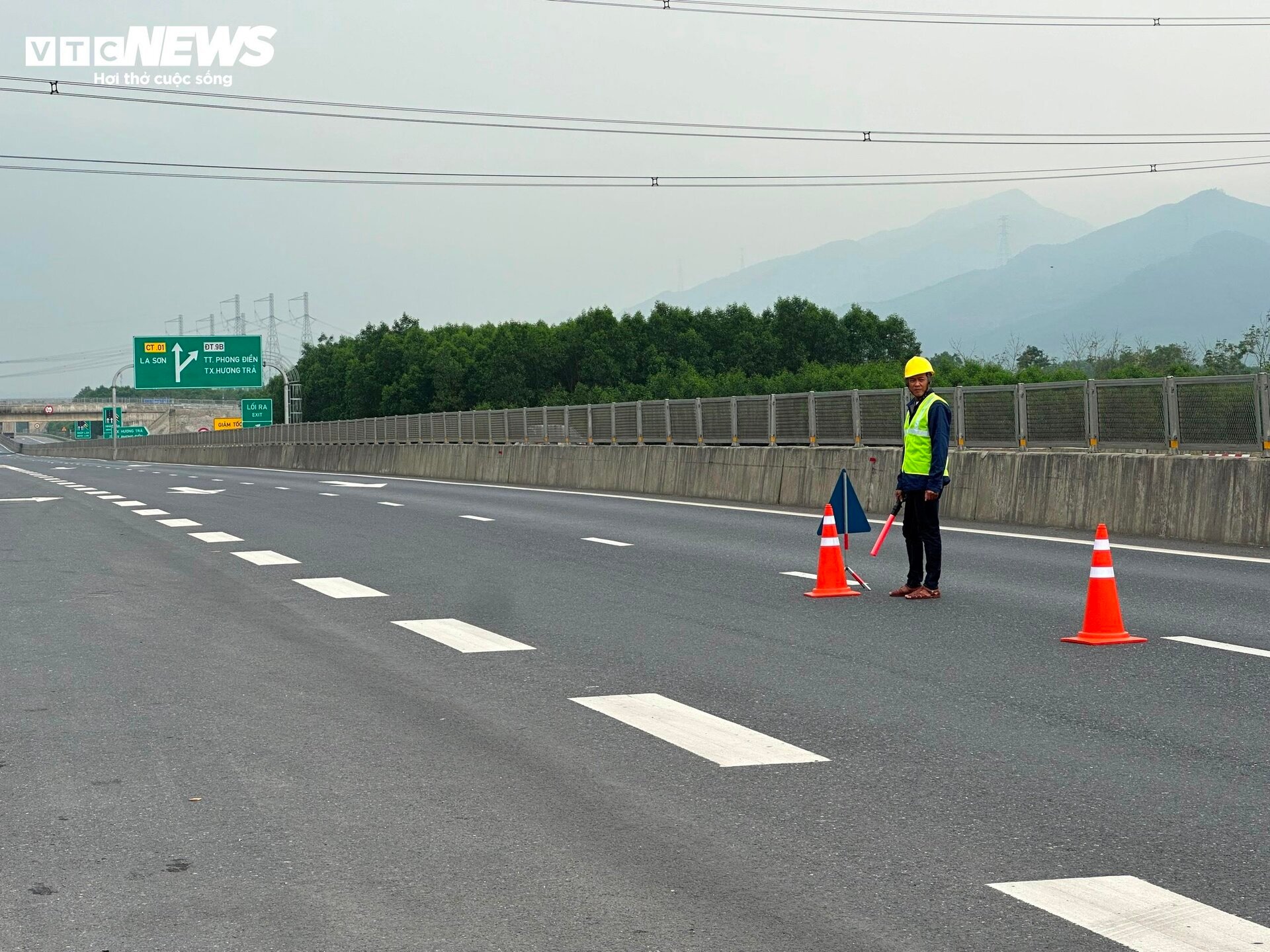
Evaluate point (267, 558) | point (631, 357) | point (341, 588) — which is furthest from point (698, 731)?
point (631, 357)


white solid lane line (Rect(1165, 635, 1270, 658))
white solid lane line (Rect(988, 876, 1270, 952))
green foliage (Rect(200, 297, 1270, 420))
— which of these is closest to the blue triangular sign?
white solid lane line (Rect(1165, 635, 1270, 658))

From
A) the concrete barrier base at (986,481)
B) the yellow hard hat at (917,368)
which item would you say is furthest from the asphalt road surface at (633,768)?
the concrete barrier base at (986,481)

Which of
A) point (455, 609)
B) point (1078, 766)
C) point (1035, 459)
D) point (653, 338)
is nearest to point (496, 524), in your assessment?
point (1035, 459)

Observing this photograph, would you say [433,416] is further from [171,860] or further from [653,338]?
[653,338]

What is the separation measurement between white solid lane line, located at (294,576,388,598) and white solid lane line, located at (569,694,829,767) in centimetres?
523

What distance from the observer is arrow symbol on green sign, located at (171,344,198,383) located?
7862 centimetres

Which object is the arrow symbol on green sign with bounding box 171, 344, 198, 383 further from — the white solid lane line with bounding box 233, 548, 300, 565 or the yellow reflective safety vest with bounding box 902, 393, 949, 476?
the yellow reflective safety vest with bounding box 902, 393, 949, 476

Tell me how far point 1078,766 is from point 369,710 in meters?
3.22

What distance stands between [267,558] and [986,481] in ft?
30.2

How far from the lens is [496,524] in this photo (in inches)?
836

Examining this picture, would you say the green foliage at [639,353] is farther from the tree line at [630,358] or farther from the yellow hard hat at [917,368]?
the yellow hard hat at [917,368]

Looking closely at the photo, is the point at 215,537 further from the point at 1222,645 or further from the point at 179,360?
the point at 179,360

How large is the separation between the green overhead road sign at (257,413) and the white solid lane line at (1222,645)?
99176 millimetres

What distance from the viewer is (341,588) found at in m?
13.4
